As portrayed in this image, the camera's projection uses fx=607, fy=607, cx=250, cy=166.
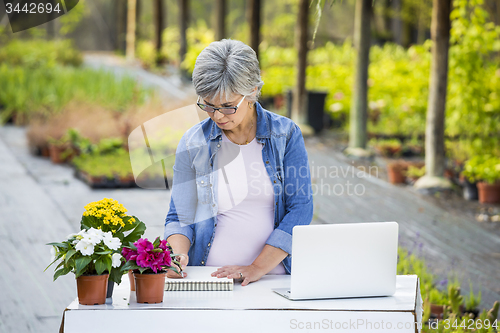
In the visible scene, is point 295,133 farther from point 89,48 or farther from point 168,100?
point 89,48

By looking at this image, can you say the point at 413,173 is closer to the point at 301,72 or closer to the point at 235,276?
the point at 301,72

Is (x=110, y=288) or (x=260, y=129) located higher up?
(x=260, y=129)

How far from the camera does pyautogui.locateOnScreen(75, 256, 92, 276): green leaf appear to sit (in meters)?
1.64

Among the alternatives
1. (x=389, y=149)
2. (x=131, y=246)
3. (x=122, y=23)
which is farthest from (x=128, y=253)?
(x=122, y=23)

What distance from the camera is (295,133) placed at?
2.10 m

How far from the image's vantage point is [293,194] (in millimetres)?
2055

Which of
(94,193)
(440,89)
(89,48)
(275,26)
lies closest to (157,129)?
(94,193)

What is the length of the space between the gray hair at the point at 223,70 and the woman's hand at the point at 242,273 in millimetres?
542

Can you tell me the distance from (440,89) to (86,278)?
5.52 meters

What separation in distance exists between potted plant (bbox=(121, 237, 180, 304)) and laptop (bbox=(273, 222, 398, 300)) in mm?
366

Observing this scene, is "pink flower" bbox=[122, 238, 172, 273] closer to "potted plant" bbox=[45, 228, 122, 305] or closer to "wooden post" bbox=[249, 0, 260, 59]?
"potted plant" bbox=[45, 228, 122, 305]

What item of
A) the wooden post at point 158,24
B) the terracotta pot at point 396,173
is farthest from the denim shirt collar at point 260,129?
the wooden post at point 158,24

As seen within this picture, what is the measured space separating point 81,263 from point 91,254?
0.12ft

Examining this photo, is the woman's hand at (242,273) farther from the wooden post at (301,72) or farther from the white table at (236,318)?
the wooden post at (301,72)
